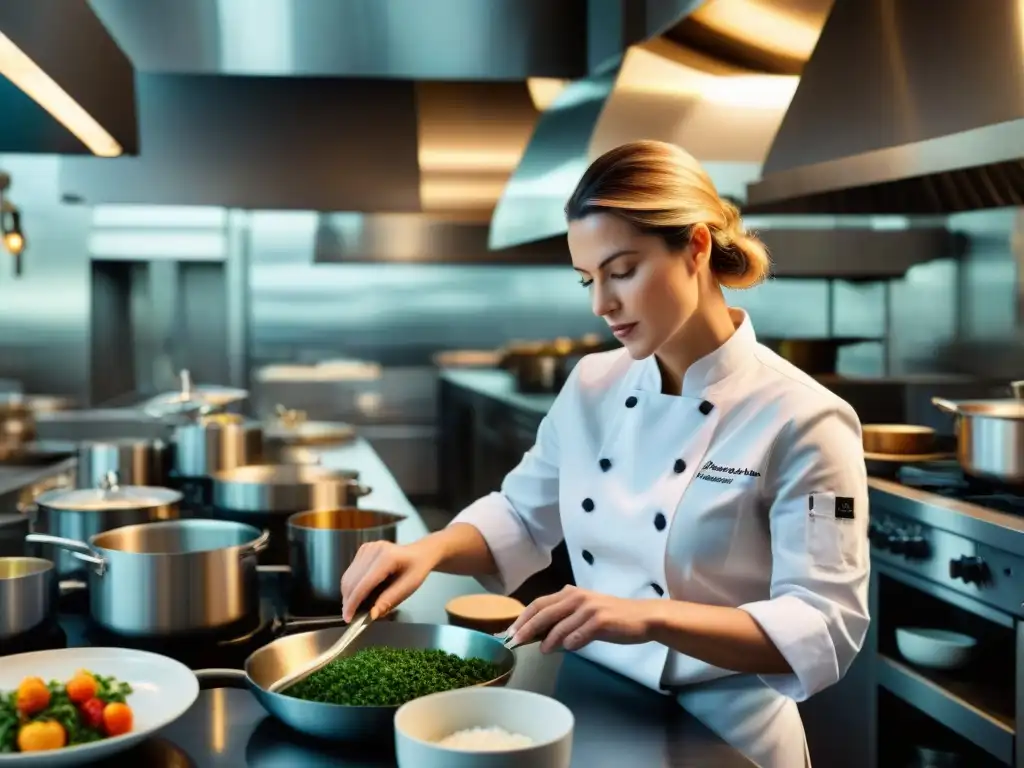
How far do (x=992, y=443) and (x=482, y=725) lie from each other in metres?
1.69

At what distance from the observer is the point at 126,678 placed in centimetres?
113

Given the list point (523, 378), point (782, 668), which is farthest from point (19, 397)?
point (782, 668)

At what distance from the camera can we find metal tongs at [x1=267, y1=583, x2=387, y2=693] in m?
Result: 1.09

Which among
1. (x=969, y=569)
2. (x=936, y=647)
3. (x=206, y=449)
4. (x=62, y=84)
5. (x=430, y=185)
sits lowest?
(x=936, y=647)

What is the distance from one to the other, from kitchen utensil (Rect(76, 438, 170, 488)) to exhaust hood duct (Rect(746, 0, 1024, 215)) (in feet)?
5.26

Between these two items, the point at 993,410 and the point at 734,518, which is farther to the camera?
the point at 993,410

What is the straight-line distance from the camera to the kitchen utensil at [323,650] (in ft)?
3.29

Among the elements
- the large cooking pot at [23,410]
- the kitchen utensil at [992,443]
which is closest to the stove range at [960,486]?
the kitchen utensil at [992,443]

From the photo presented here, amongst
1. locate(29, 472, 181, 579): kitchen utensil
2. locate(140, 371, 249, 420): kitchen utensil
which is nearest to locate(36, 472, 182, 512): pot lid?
locate(29, 472, 181, 579): kitchen utensil

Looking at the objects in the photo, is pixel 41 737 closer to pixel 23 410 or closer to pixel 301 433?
pixel 301 433

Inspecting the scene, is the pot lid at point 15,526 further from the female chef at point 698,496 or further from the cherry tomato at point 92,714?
the cherry tomato at point 92,714

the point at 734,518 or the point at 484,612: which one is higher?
the point at 734,518

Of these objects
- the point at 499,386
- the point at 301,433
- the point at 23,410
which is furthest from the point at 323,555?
the point at 499,386

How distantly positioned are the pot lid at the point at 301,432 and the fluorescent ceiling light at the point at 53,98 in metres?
1.73
